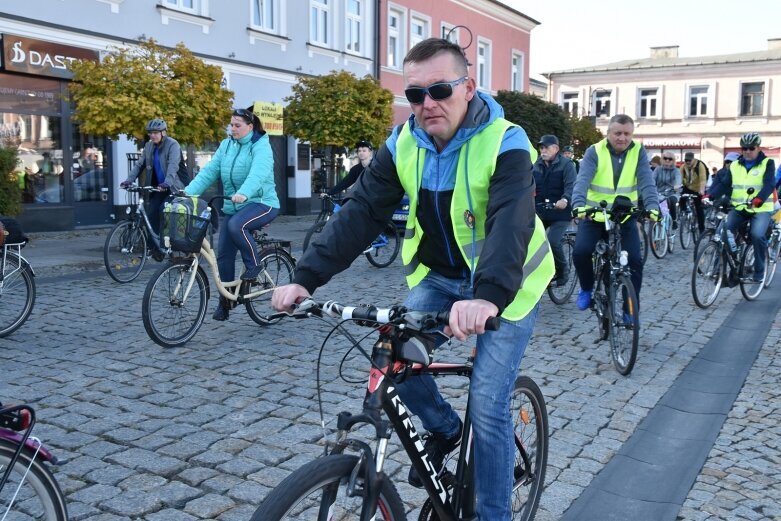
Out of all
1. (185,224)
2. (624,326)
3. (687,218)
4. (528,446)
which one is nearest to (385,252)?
(185,224)

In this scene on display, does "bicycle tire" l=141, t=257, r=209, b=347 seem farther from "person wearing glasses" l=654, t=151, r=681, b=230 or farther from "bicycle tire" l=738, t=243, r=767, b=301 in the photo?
"person wearing glasses" l=654, t=151, r=681, b=230

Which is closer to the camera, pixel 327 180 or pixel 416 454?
pixel 416 454

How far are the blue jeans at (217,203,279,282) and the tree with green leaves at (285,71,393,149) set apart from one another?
37.6 feet

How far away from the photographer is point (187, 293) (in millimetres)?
6512

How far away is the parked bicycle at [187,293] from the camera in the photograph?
20.7 ft

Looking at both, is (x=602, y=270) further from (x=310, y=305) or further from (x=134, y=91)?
(x=134, y=91)

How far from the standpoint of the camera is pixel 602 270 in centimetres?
659

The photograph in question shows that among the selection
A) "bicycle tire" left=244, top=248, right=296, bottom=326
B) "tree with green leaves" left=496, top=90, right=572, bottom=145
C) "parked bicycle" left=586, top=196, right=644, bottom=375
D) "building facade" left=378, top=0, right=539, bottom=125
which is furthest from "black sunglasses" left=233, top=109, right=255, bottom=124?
"tree with green leaves" left=496, top=90, right=572, bottom=145

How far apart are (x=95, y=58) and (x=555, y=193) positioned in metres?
10.8

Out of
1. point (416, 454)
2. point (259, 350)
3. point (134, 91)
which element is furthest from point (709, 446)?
point (134, 91)

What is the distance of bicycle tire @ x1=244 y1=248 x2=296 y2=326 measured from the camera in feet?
24.0

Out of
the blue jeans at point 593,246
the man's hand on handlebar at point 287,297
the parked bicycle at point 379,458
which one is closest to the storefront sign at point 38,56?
the blue jeans at point 593,246

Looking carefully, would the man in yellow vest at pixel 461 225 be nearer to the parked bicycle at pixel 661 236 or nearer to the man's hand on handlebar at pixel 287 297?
the man's hand on handlebar at pixel 287 297

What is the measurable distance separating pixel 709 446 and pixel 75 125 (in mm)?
14496
